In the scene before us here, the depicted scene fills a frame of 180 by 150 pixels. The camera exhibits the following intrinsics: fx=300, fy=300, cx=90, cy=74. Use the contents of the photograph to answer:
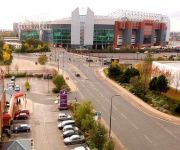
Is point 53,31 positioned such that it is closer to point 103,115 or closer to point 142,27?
point 142,27

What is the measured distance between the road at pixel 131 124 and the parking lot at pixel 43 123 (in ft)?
21.5

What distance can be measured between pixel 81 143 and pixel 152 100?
71.8ft

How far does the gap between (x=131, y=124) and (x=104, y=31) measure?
10298 cm

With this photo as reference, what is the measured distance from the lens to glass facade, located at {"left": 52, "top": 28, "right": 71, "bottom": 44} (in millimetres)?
140762

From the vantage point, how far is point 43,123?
140 ft

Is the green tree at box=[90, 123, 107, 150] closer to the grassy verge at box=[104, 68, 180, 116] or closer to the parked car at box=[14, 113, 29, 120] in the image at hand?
the parked car at box=[14, 113, 29, 120]

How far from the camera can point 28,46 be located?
4926 inches

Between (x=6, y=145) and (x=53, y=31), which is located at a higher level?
(x=53, y=31)

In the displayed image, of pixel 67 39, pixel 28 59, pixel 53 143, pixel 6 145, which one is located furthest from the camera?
pixel 67 39

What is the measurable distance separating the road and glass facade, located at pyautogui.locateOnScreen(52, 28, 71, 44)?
78.5 metres

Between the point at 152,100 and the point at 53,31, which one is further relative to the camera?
the point at 53,31

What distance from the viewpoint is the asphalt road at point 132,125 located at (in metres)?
36.5

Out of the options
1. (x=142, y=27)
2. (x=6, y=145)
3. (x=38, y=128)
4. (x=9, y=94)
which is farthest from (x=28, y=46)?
(x=6, y=145)

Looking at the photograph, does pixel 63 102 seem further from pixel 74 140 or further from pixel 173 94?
pixel 173 94
